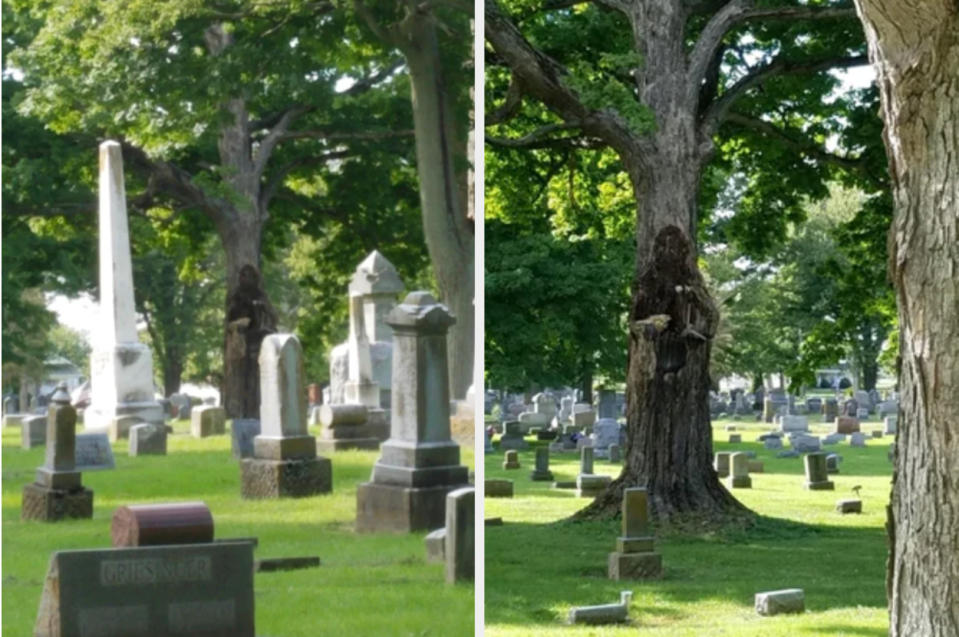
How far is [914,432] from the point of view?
22.6ft

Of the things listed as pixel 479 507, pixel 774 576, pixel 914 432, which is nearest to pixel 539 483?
pixel 774 576

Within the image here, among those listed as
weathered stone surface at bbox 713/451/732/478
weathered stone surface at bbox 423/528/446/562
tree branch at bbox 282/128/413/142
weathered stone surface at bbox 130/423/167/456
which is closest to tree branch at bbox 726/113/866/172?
weathered stone surface at bbox 713/451/732/478

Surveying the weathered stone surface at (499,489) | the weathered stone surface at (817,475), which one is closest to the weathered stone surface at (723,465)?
the weathered stone surface at (817,475)

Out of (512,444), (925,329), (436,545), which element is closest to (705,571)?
(925,329)

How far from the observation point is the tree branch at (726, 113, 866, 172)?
19.6 metres

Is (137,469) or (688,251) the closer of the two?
(137,469)

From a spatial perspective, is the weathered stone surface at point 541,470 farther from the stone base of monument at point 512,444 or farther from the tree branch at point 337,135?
the tree branch at point 337,135

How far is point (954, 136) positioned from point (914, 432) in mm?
1288

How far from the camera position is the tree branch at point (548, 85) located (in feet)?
51.1

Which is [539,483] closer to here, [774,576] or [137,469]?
[774,576]

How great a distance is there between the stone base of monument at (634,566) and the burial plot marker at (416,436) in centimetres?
931

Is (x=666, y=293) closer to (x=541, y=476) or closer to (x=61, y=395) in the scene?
(x=541, y=476)

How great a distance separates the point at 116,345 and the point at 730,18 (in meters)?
14.7

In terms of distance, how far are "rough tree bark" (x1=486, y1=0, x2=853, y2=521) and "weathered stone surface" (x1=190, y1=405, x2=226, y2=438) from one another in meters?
12.6
